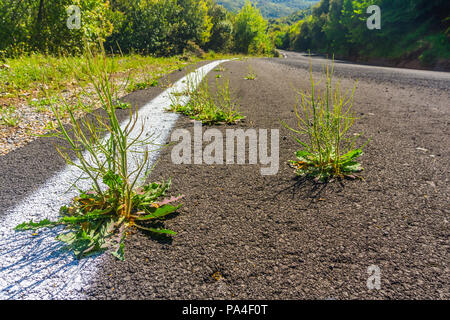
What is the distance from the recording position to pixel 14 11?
944 centimetres

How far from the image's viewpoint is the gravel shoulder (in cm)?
113

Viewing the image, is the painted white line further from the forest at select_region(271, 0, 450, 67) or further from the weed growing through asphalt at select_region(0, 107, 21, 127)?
the forest at select_region(271, 0, 450, 67)

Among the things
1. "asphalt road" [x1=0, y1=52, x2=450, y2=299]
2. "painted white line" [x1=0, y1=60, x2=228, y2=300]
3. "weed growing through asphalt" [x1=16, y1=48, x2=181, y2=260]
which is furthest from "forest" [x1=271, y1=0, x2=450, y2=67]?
"painted white line" [x1=0, y1=60, x2=228, y2=300]

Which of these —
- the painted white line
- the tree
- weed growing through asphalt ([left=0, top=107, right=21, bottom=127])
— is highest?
the tree

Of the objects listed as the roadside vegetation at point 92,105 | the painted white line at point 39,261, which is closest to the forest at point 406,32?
the roadside vegetation at point 92,105

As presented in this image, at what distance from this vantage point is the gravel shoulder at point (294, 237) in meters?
1.13

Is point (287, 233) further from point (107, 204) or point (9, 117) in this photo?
point (9, 117)

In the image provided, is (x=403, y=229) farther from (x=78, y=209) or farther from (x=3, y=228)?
(x=3, y=228)

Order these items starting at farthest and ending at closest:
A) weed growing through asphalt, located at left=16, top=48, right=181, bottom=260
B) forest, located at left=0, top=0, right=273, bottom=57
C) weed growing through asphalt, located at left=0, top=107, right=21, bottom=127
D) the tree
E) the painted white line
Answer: the tree → forest, located at left=0, top=0, right=273, bottom=57 → weed growing through asphalt, located at left=0, top=107, right=21, bottom=127 → weed growing through asphalt, located at left=16, top=48, right=181, bottom=260 → the painted white line

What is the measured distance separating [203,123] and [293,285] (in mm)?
2745

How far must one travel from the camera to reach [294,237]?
142cm

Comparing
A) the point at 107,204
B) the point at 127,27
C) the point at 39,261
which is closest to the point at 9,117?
the point at 107,204

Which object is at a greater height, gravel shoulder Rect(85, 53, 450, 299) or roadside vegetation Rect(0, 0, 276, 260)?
roadside vegetation Rect(0, 0, 276, 260)
